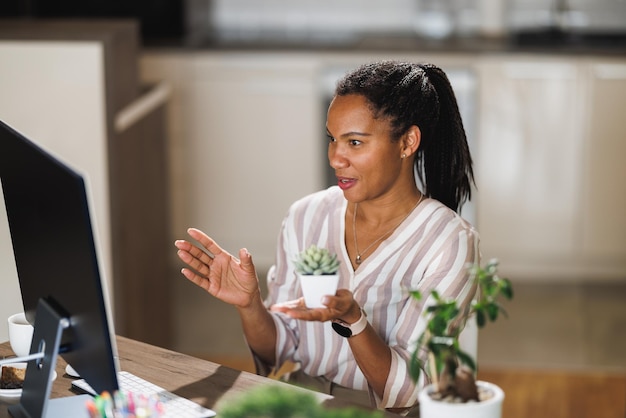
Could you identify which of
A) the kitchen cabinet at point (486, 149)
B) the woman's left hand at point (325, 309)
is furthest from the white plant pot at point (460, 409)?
the kitchen cabinet at point (486, 149)

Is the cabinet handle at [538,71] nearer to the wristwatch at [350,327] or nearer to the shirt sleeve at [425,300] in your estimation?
the shirt sleeve at [425,300]

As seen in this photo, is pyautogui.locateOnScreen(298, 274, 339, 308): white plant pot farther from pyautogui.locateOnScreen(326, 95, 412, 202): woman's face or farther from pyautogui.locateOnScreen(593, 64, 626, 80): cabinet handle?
pyautogui.locateOnScreen(593, 64, 626, 80): cabinet handle

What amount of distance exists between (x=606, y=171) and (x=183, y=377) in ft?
9.96

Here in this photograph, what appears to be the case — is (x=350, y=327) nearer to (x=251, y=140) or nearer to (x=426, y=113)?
(x=426, y=113)

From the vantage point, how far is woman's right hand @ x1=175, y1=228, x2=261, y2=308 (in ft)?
6.10

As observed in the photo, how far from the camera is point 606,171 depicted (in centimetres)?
440

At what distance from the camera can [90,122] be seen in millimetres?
3225

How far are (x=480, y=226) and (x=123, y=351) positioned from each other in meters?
2.86

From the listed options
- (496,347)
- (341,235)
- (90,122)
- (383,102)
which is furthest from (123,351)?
(496,347)

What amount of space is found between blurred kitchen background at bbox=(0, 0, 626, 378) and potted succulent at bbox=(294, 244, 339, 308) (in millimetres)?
2108

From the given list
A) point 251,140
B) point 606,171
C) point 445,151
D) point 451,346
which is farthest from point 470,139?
point 451,346

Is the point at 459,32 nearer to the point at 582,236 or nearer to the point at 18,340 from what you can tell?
the point at 582,236

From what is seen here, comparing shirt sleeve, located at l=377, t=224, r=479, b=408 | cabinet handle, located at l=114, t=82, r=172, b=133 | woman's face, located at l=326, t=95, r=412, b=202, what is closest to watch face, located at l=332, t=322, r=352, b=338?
shirt sleeve, located at l=377, t=224, r=479, b=408

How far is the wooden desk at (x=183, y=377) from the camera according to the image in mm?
1683
